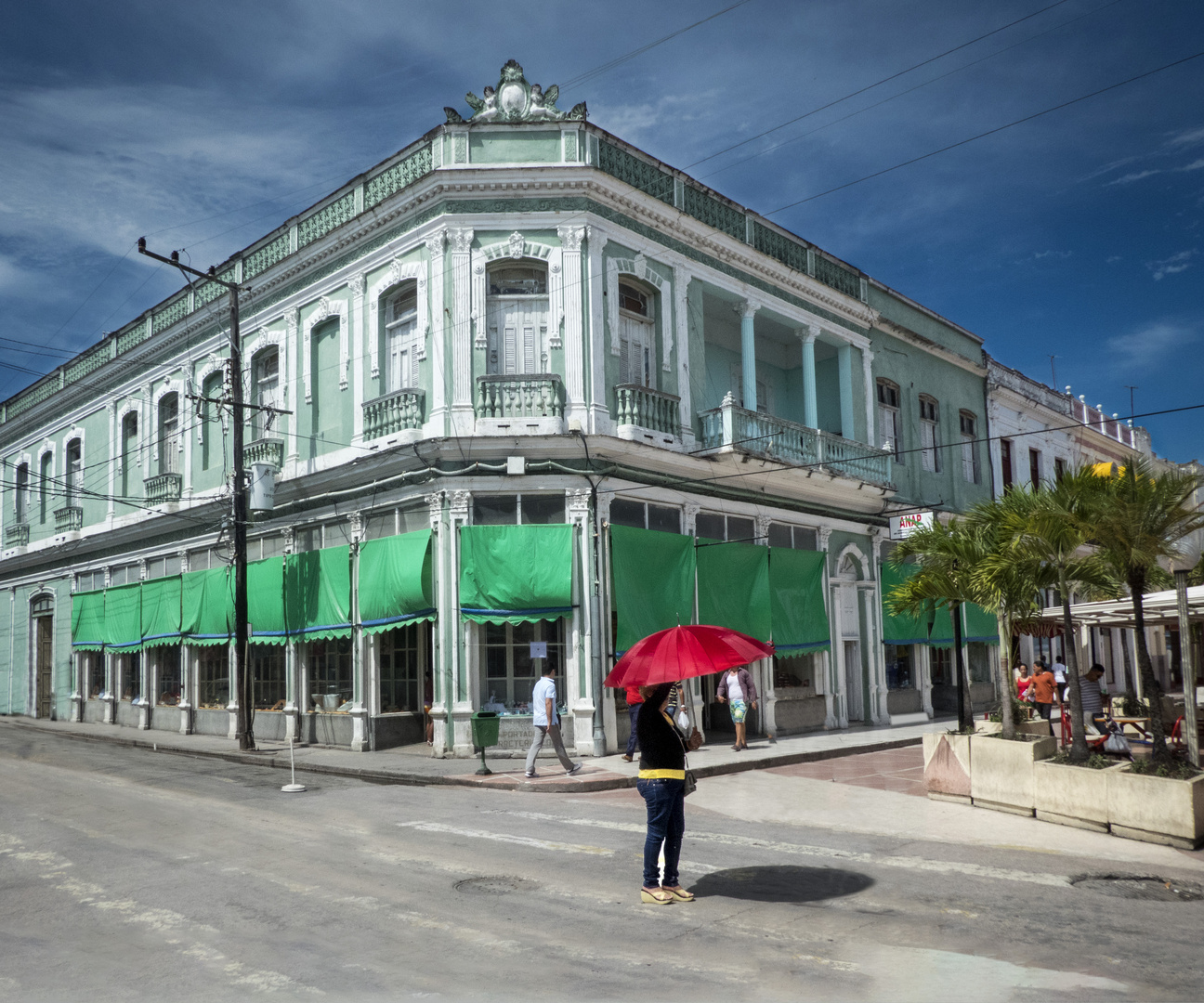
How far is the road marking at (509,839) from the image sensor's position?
965 cm

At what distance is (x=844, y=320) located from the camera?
25.2 meters

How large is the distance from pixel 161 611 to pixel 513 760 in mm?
12803

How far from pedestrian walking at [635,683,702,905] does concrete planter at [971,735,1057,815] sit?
5.93 meters

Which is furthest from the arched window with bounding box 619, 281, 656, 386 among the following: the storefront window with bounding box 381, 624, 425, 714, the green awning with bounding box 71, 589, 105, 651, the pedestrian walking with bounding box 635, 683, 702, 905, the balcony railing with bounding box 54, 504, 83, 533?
the balcony railing with bounding box 54, 504, 83, 533

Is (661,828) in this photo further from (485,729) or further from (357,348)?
(357,348)

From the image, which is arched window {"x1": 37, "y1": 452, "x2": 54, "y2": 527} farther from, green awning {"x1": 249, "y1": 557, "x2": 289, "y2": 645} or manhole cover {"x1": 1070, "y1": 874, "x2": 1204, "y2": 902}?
manhole cover {"x1": 1070, "y1": 874, "x2": 1204, "y2": 902}

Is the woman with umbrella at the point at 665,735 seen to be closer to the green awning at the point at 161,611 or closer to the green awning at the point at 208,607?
the green awning at the point at 208,607

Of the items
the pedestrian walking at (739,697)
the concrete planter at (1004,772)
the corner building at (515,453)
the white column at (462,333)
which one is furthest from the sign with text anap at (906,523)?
the concrete planter at (1004,772)

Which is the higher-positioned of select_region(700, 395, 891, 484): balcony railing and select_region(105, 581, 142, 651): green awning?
select_region(700, 395, 891, 484): balcony railing

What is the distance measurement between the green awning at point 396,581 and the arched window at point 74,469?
1585 cm

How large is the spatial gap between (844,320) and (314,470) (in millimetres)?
12990

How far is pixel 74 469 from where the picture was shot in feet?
102

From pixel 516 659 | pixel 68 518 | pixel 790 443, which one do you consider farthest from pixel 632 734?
pixel 68 518

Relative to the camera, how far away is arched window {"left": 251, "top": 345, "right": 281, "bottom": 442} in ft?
74.8
